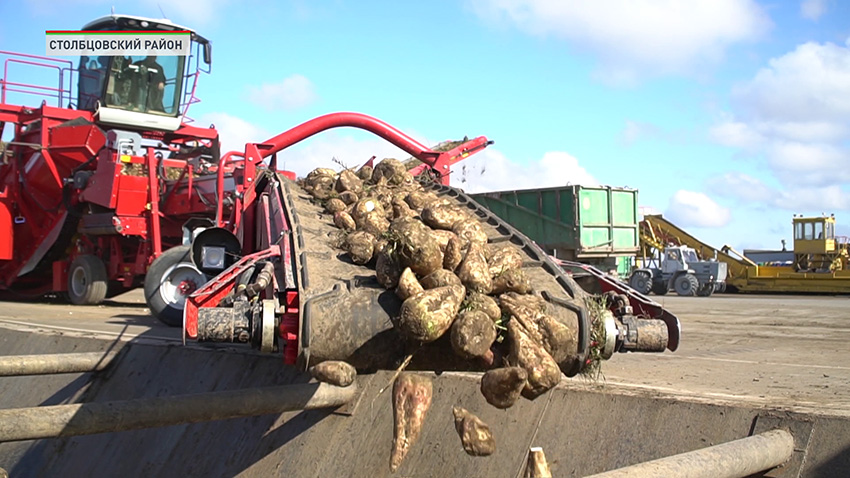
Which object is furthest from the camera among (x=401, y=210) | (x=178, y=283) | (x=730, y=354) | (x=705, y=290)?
(x=705, y=290)

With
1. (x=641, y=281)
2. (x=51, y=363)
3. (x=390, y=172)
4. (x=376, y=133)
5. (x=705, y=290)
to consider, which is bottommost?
(x=705, y=290)

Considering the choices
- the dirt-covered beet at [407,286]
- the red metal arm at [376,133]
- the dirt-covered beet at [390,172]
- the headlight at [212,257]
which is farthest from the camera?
the red metal arm at [376,133]

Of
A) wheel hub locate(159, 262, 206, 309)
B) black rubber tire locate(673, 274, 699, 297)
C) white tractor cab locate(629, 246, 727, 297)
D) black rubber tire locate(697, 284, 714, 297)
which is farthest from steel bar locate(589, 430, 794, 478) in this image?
black rubber tire locate(697, 284, 714, 297)

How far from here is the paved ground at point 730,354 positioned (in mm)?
5086

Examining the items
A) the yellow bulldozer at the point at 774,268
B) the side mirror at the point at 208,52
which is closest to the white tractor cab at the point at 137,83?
the side mirror at the point at 208,52

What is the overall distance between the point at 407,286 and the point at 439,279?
0.55 feet

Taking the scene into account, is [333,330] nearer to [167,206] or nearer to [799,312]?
[167,206]

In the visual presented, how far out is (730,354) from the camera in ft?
24.8

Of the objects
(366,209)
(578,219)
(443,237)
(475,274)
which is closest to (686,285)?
(578,219)

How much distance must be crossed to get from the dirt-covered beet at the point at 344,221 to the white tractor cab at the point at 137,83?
930 centimetres

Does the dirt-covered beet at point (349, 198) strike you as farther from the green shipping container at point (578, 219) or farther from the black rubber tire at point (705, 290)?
the black rubber tire at point (705, 290)

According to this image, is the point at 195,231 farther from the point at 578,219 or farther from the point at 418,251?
the point at 578,219

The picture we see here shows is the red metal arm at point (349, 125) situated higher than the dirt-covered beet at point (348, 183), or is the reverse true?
the red metal arm at point (349, 125)

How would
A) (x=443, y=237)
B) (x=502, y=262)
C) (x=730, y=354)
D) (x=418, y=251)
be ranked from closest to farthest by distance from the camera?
(x=418, y=251), (x=502, y=262), (x=443, y=237), (x=730, y=354)
